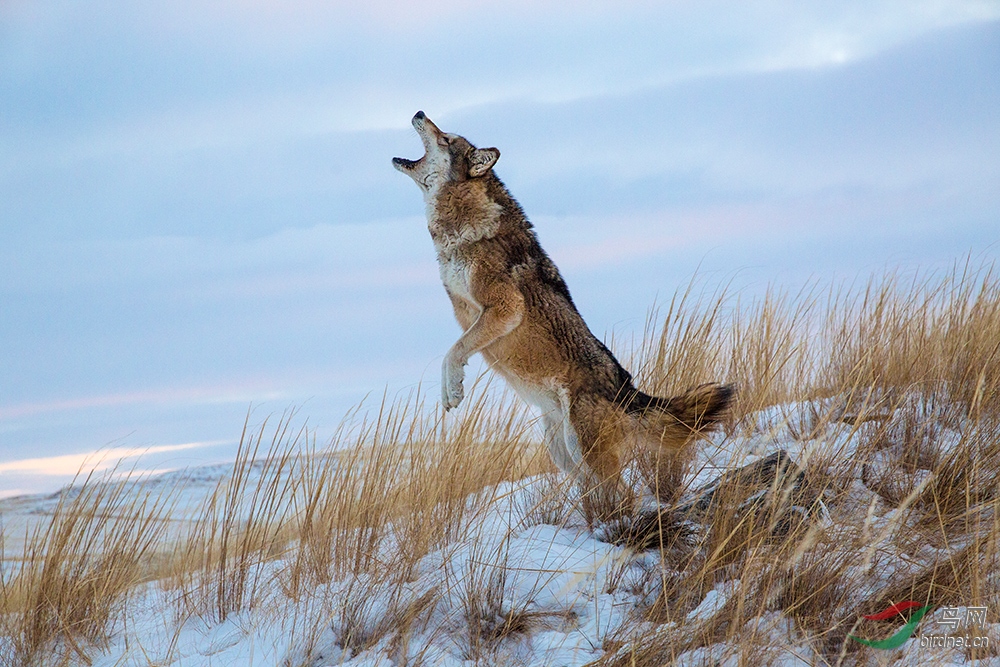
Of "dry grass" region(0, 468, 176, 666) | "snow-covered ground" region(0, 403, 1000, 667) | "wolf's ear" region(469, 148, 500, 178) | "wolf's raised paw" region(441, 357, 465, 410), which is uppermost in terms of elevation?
"wolf's ear" region(469, 148, 500, 178)

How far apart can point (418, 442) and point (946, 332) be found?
480 centimetres

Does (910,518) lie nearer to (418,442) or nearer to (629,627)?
(629,627)

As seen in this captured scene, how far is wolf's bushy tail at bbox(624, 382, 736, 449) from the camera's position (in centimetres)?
491

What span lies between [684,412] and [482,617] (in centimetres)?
176

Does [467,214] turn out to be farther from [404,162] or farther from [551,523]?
[551,523]

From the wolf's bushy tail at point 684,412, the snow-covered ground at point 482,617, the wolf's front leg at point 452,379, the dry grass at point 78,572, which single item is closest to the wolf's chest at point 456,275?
the wolf's front leg at point 452,379

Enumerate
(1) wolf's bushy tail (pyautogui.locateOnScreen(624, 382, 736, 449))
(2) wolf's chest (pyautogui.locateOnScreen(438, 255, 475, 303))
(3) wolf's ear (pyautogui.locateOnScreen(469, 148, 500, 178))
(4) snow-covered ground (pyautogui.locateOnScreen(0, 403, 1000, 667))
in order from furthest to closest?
1. (3) wolf's ear (pyautogui.locateOnScreen(469, 148, 500, 178))
2. (2) wolf's chest (pyautogui.locateOnScreen(438, 255, 475, 303))
3. (1) wolf's bushy tail (pyautogui.locateOnScreen(624, 382, 736, 449))
4. (4) snow-covered ground (pyautogui.locateOnScreen(0, 403, 1000, 667))

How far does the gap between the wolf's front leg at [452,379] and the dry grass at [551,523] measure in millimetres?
249

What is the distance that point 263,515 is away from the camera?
504cm

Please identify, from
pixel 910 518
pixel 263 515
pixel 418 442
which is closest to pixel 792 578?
pixel 910 518

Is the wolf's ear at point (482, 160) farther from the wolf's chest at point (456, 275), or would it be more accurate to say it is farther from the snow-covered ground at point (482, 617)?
the snow-covered ground at point (482, 617)

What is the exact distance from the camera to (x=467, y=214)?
5.43 meters

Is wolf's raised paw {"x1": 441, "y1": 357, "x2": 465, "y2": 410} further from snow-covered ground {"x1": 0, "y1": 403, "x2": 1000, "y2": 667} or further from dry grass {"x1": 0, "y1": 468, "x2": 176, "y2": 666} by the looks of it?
dry grass {"x1": 0, "y1": 468, "x2": 176, "y2": 666}

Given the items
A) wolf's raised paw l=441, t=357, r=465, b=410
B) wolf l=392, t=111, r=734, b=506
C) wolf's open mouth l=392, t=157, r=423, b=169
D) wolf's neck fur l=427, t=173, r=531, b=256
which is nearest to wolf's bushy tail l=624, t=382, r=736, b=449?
wolf l=392, t=111, r=734, b=506
